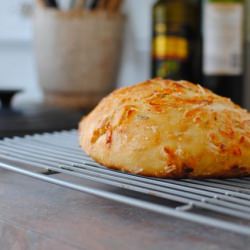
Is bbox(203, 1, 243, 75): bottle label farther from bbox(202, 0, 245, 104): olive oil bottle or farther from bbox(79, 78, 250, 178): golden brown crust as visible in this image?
bbox(79, 78, 250, 178): golden brown crust

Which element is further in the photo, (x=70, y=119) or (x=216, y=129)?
(x=70, y=119)

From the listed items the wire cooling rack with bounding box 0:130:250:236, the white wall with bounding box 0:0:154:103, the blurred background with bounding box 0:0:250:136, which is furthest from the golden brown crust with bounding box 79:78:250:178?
the white wall with bounding box 0:0:154:103

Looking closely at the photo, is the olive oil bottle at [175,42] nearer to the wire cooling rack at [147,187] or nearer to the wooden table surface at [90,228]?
the wire cooling rack at [147,187]

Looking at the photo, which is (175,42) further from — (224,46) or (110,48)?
(110,48)

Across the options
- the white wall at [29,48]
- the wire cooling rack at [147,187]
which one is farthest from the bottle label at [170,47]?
the wire cooling rack at [147,187]

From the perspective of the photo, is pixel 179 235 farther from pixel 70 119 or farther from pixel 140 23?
pixel 140 23

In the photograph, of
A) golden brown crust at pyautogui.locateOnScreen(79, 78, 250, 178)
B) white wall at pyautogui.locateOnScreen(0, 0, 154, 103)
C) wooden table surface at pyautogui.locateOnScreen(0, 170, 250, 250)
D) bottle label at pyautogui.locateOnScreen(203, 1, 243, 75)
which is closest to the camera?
wooden table surface at pyautogui.locateOnScreen(0, 170, 250, 250)

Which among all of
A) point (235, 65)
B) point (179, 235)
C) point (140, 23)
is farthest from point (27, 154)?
point (140, 23)
